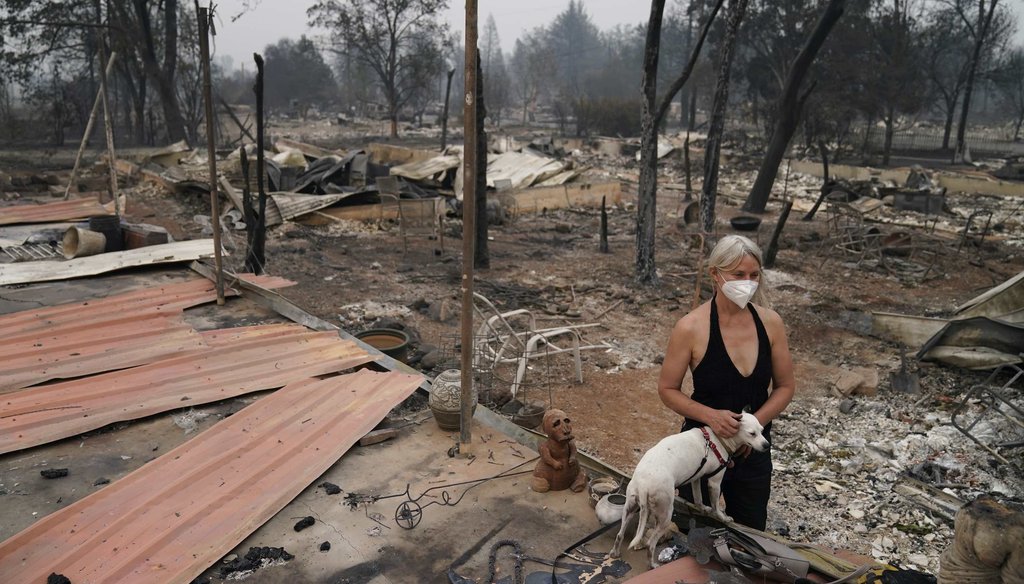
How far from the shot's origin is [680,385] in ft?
9.36

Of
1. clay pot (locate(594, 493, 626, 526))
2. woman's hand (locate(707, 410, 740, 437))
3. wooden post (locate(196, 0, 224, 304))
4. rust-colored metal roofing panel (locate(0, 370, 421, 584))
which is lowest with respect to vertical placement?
rust-colored metal roofing panel (locate(0, 370, 421, 584))

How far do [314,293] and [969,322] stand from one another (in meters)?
8.14

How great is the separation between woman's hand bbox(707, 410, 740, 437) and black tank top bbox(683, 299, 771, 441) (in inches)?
4.0

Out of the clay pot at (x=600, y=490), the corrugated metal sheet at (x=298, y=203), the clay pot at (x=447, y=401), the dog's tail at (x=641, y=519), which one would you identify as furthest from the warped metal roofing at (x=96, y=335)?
the corrugated metal sheet at (x=298, y=203)

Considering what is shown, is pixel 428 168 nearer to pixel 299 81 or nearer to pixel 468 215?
pixel 468 215

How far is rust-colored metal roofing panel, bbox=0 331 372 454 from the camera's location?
4148mm

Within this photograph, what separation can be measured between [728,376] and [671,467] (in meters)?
0.46

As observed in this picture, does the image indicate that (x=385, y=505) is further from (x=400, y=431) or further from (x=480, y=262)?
(x=480, y=262)

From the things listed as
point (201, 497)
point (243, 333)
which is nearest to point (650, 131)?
point (243, 333)

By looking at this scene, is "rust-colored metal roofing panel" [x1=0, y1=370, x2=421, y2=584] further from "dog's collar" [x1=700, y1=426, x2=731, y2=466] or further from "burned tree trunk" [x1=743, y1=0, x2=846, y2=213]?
"burned tree trunk" [x1=743, y1=0, x2=846, y2=213]

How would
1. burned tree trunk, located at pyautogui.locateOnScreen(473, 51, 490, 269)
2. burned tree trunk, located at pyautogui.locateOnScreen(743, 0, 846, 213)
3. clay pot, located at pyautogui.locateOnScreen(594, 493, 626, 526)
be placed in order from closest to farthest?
clay pot, located at pyautogui.locateOnScreen(594, 493, 626, 526)
burned tree trunk, located at pyautogui.locateOnScreen(473, 51, 490, 269)
burned tree trunk, located at pyautogui.locateOnScreen(743, 0, 846, 213)

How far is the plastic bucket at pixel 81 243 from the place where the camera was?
8.31 m

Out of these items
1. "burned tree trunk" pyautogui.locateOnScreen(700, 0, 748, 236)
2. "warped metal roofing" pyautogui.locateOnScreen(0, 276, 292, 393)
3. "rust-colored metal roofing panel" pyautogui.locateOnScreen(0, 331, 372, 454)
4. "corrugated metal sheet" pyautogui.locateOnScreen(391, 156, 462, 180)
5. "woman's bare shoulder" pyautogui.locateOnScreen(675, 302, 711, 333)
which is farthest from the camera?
"corrugated metal sheet" pyautogui.locateOnScreen(391, 156, 462, 180)

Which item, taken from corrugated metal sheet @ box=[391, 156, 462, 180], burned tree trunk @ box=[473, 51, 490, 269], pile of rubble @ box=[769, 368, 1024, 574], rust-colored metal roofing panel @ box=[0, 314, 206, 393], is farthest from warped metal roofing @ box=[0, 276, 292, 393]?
corrugated metal sheet @ box=[391, 156, 462, 180]
